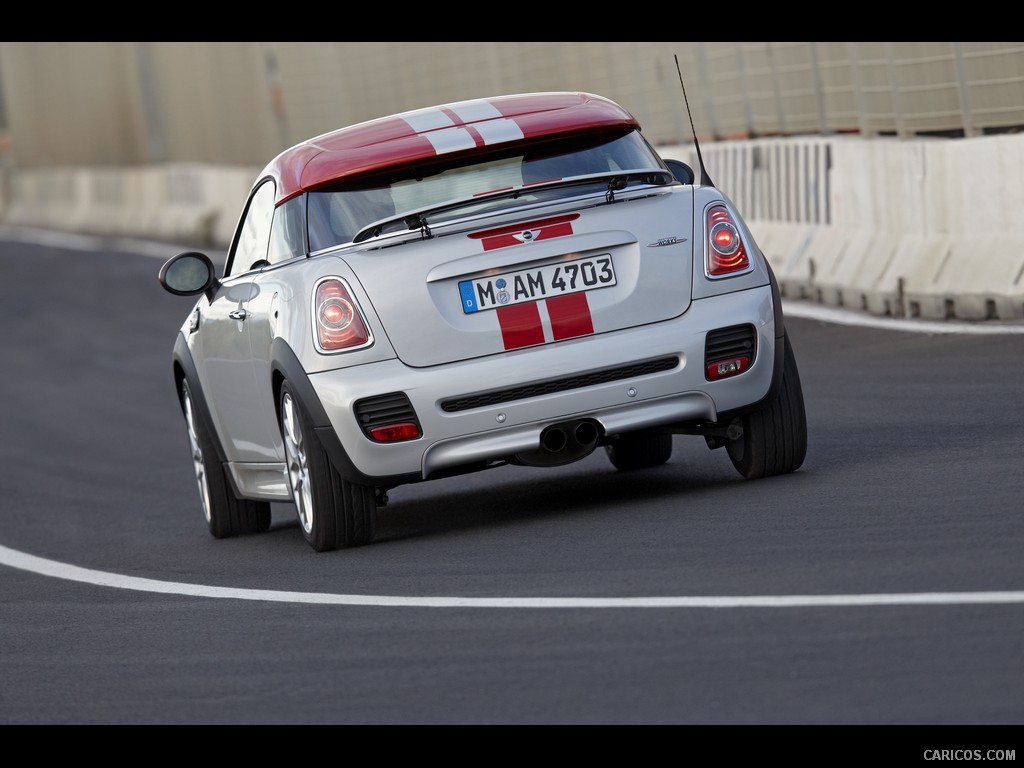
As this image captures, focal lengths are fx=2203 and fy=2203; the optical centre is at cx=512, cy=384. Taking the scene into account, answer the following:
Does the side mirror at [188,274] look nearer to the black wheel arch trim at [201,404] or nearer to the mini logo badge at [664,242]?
the black wheel arch trim at [201,404]

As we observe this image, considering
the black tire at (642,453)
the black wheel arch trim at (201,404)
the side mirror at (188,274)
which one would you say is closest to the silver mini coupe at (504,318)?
the side mirror at (188,274)

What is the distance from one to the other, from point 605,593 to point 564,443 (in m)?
1.44

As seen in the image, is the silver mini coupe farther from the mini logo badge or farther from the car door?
the car door

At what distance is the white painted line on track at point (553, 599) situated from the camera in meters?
5.82

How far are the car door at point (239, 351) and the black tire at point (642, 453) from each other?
1.78 meters

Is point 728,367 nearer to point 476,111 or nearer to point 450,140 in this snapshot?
point 450,140

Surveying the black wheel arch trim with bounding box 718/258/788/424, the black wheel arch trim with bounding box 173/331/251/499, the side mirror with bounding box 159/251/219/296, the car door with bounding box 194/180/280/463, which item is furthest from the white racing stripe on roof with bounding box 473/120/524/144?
the black wheel arch trim with bounding box 173/331/251/499

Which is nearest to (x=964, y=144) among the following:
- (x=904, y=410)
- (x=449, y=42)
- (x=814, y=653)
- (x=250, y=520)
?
(x=904, y=410)

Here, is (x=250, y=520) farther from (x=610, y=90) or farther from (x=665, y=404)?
(x=610, y=90)

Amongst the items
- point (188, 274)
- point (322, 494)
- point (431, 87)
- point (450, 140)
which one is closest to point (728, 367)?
point (450, 140)

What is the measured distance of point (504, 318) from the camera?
25.7ft

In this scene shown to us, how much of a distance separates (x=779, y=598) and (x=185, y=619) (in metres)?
2.19

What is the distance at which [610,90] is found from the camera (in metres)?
24.3
